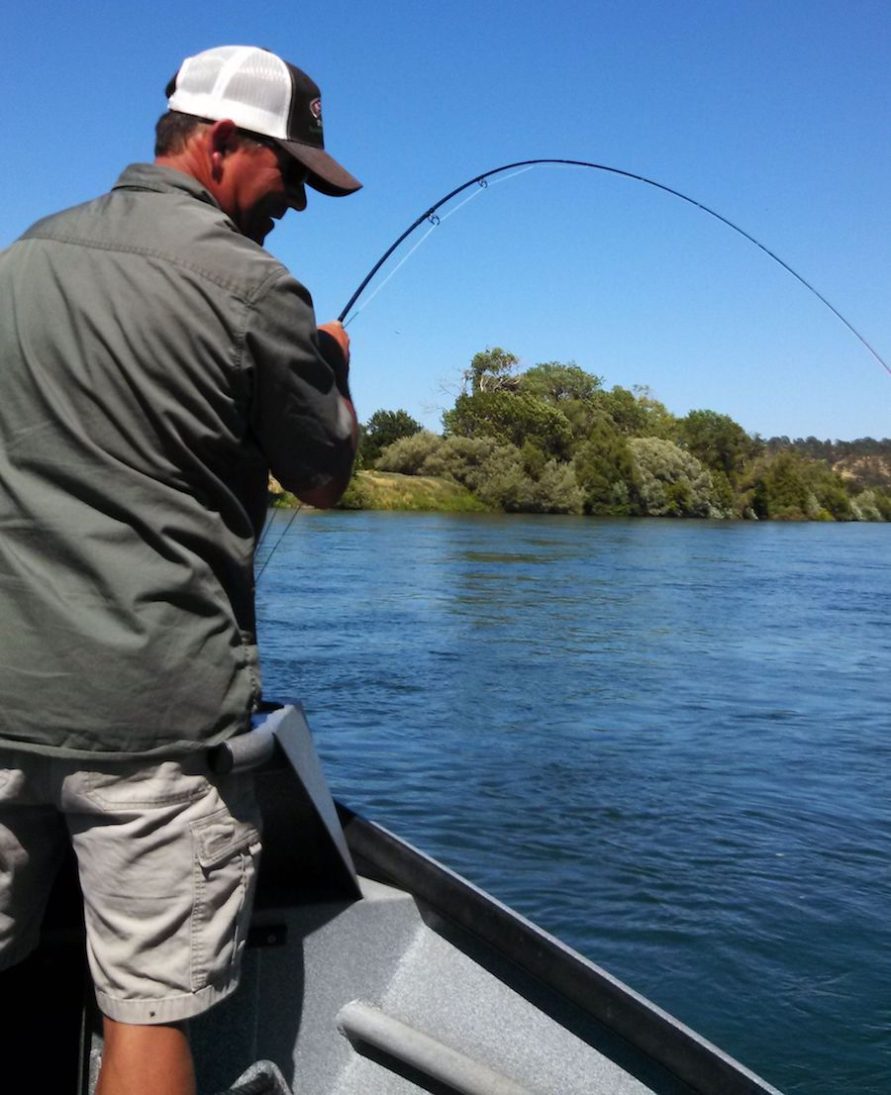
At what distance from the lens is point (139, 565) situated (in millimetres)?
1635

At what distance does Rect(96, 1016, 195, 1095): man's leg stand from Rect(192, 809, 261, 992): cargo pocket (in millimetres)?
82

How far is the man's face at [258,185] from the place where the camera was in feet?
6.13

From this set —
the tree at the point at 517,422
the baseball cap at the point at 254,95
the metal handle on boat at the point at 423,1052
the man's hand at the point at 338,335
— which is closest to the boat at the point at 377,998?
the metal handle on boat at the point at 423,1052

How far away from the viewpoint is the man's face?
6.13 ft

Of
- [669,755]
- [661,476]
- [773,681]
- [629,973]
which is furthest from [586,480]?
[629,973]

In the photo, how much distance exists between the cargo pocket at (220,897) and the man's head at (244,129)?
2.91 ft

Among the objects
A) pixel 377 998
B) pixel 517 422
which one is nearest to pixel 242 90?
pixel 377 998

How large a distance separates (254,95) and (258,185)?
0.41 ft

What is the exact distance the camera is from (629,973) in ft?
16.0

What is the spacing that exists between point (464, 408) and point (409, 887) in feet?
212

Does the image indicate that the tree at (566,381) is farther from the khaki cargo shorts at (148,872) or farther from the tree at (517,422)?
the khaki cargo shorts at (148,872)

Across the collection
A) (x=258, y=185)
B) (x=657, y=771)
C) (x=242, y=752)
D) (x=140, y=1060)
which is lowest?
(x=657, y=771)

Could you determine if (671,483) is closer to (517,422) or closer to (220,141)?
(517,422)

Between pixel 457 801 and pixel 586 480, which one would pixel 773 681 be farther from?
pixel 586 480
